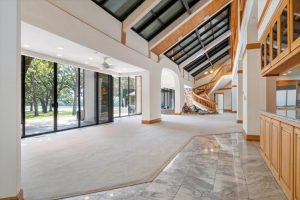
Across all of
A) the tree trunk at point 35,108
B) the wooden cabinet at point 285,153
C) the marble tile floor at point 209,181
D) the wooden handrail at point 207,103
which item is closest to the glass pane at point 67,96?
the tree trunk at point 35,108

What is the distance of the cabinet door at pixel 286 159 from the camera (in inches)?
90.7

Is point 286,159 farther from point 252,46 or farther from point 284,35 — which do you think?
point 252,46

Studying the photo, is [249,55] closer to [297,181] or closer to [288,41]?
[288,41]

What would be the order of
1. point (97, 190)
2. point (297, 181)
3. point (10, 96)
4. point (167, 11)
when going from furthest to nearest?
1. point (167, 11)
2. point (97, 190)
3. point (10, 96)
4. point (297, 181)

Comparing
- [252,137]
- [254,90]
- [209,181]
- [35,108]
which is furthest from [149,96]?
[209,181]

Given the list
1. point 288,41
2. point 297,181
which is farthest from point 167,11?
point 297,181

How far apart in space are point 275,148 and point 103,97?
8269 mm

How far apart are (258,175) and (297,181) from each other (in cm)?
114

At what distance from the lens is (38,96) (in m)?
6.86

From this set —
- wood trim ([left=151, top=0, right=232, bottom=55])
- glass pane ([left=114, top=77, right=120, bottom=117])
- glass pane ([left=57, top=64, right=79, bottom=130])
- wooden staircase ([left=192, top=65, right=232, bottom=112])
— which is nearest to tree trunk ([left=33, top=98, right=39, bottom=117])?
glass pane ([left=57, top=64, right=79, bottom=130])

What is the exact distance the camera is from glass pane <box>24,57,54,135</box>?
258 inches

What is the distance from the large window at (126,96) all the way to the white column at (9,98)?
33.7 ft

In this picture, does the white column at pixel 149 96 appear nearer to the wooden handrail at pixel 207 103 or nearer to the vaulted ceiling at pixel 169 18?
the vaulted ceiling at pixel 169 18

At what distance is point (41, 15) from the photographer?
3916mm
